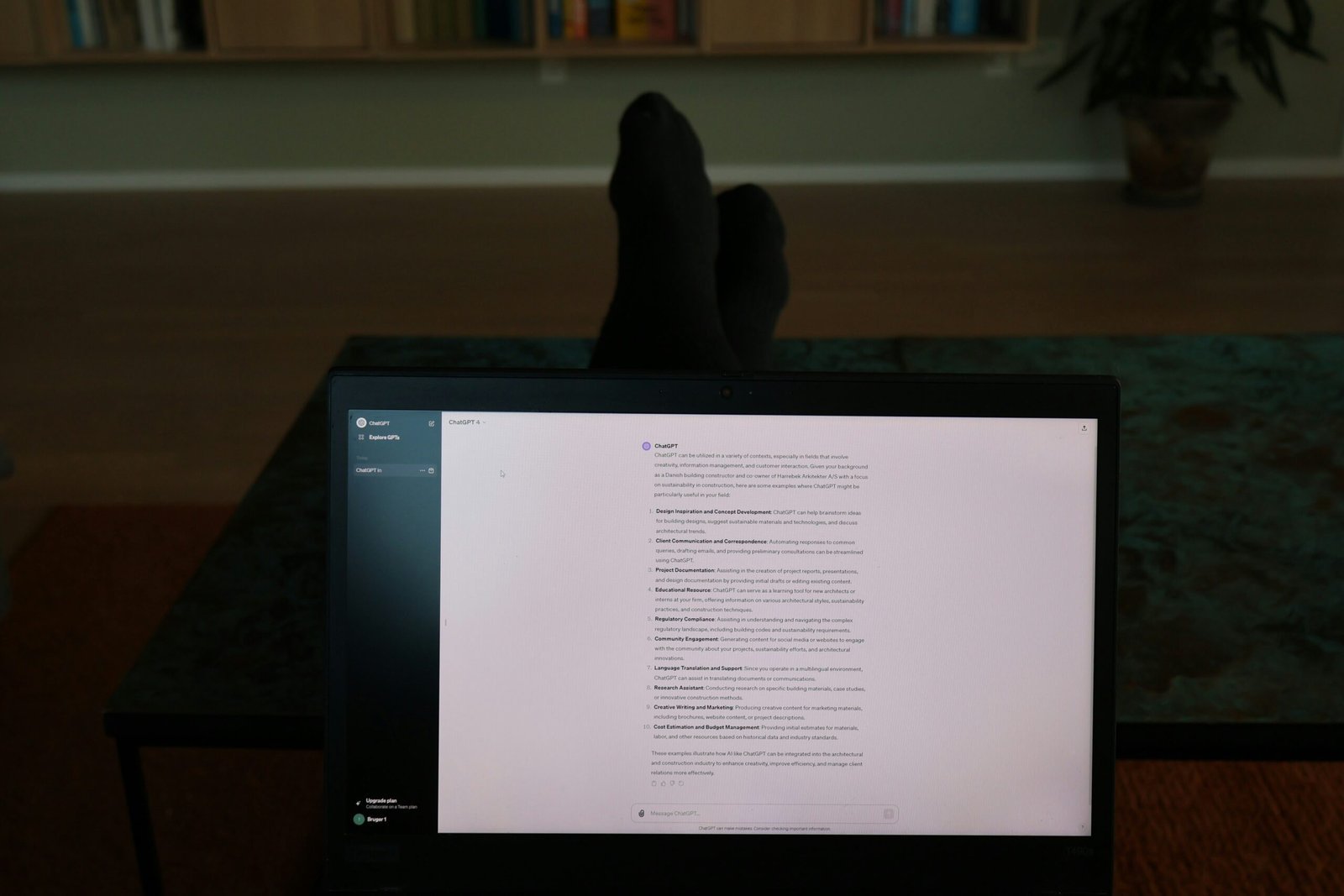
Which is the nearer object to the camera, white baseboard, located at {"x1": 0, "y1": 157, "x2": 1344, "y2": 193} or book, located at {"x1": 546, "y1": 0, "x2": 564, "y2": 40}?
book, located at {"x1": 546, "y1": 0, "x2": 564, "y2": 40}

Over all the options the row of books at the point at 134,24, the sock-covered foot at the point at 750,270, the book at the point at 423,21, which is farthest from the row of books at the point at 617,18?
the sock-covered foot at the point at 750,270

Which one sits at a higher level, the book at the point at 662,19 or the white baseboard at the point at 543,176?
the book at the point at 662,19

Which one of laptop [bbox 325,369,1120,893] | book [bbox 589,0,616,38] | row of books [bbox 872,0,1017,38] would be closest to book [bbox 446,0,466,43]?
book [bbox 589,0,616,38]

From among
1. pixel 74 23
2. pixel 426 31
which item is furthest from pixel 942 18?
pixel 74 23

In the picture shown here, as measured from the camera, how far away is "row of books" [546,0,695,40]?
3639 millimetres

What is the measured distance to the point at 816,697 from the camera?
560mm

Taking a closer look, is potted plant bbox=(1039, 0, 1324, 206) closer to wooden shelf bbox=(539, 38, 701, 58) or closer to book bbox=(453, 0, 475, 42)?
wooden shelf bbox=(539, 38, 701, 58)

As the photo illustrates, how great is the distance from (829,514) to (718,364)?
46 cm

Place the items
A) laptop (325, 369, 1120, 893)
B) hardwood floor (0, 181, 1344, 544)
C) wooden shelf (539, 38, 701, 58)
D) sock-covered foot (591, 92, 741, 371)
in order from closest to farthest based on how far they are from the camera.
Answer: laptop (325, 369, 1120, 893)
sock-covered foot (591, 92, 741, 371)
hardwood floor (0, 181, 1344, 544)
wooden shelf (539, 38, 701, 58)

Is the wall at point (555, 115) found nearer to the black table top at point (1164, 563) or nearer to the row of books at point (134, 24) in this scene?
the row of books at point (134, 24)

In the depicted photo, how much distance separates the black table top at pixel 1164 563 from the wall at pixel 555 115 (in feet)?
9.19

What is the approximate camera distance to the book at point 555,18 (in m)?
3.63

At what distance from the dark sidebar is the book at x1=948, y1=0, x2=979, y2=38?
3480mm

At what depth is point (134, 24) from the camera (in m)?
3.71
